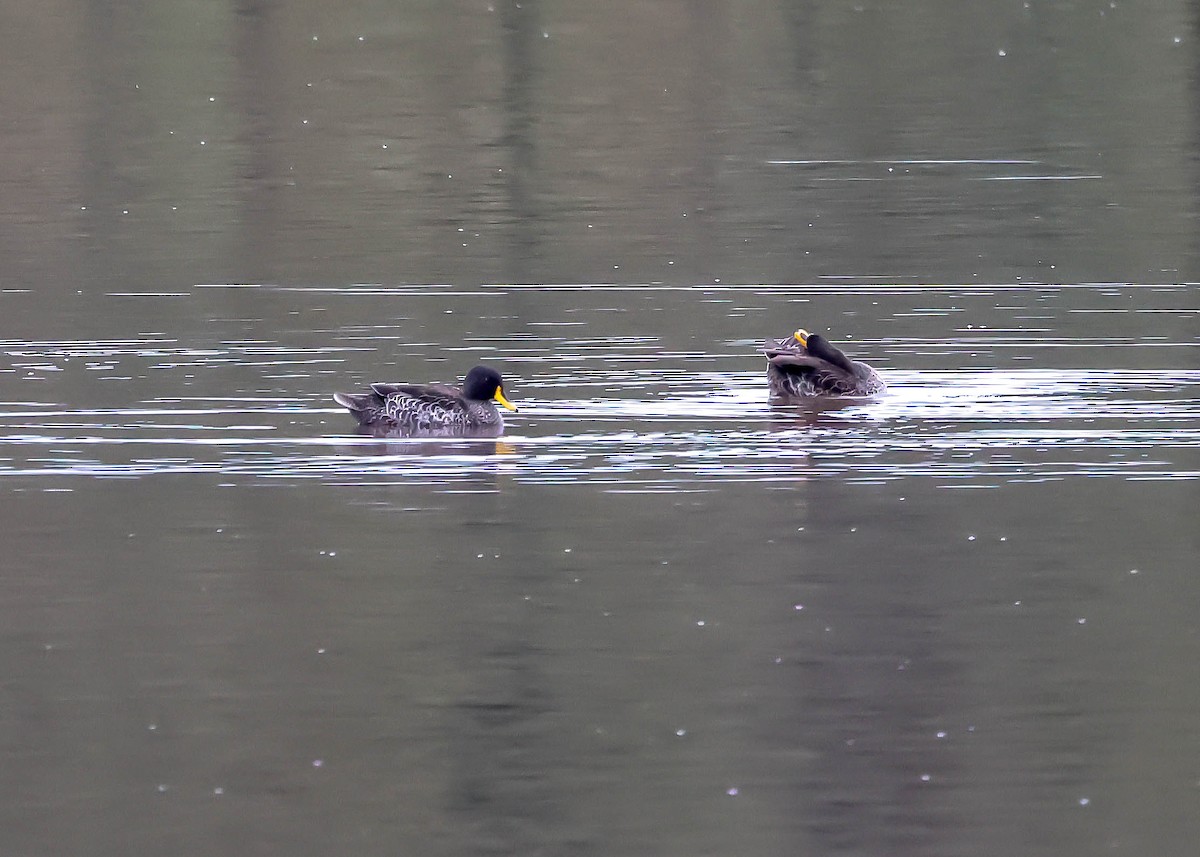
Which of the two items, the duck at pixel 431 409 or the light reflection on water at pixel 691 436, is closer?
the light reflection on water at pixel 691 436

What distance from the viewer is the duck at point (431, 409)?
50.4ft

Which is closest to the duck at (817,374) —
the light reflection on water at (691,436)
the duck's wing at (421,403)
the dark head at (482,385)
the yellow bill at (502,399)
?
the light reflection on water at (691,436)

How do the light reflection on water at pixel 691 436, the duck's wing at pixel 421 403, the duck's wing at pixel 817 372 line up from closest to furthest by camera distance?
the light reflection on water at pixel 691 436 < the duck's wing at pixel 421 403 < the duck's wing at pixel 817 372

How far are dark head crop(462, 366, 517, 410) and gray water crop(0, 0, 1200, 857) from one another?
11.8 inches

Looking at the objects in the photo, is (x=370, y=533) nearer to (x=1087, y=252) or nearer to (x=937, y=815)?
(x=937, y=815)

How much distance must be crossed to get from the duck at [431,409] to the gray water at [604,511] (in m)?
0.12

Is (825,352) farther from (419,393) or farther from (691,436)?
(419,393)

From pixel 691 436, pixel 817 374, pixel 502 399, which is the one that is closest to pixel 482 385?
pixel 502 399

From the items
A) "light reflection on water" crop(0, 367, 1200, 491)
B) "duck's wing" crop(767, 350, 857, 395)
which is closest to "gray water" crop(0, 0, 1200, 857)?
"light reflection on water" crop(0, 367, 1200, 491)

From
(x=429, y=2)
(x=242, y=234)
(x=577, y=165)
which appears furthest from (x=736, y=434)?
(x=429, y=2)

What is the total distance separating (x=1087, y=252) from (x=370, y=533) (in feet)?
39.1

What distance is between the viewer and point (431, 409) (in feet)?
50.5

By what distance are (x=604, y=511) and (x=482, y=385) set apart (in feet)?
8.51

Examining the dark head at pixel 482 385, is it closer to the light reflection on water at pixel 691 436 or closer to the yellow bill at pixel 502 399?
the yellow bill at pixel 502 399
